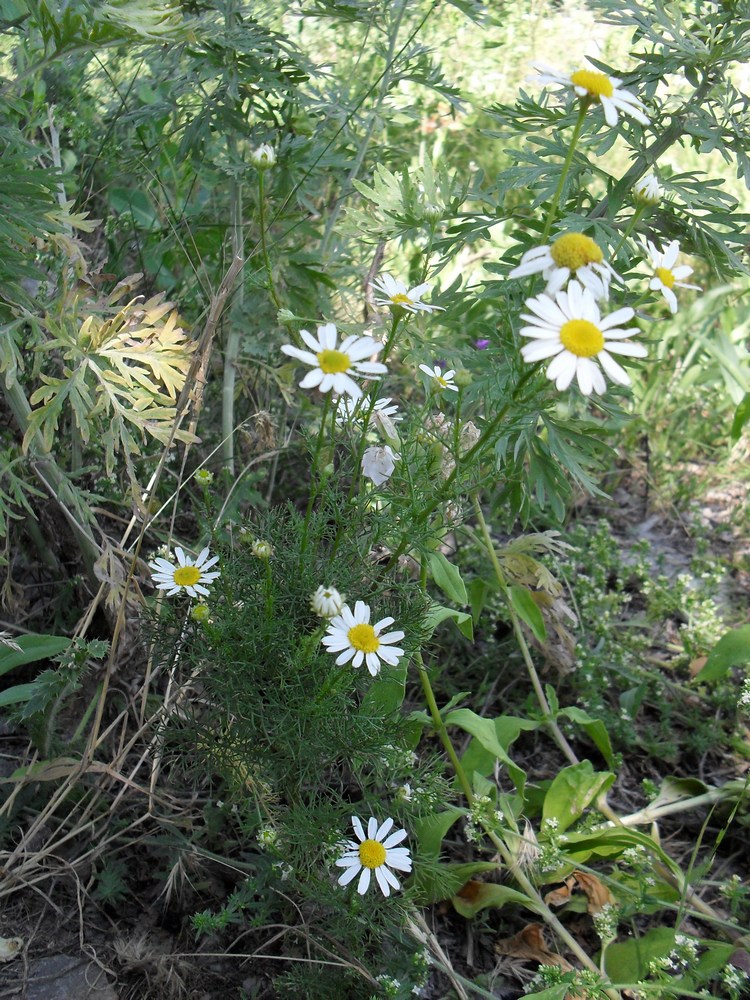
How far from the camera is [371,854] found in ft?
4.38

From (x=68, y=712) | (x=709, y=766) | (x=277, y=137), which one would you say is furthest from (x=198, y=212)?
(x=709, y=766)

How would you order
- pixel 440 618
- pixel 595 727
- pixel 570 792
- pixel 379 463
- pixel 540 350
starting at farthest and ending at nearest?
1. pixel 595 727
2. pixel 570 792
3. pixel 440 618
4. pixel 379 463
5. pixel 540 350

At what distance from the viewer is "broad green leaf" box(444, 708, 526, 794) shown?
165cm

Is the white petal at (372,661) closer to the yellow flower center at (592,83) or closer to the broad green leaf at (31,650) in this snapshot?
the broad green leaf at (31,650)

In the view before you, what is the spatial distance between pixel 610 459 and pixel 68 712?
1779 millimetres

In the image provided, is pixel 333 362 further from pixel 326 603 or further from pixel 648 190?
pixel 648 190

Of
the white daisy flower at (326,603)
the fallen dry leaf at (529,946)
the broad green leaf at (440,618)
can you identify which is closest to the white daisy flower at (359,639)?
the white daisy flower at (326,603)

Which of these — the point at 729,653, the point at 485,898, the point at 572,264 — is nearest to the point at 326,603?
the point at 572,264

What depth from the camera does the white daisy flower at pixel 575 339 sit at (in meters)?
1.04

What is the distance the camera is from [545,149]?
1660mm

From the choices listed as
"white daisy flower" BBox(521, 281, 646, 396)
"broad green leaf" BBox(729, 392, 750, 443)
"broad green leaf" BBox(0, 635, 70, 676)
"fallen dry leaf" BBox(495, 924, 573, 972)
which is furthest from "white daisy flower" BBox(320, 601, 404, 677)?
"broad green leaf" BBox(729, 392, 750, 443)

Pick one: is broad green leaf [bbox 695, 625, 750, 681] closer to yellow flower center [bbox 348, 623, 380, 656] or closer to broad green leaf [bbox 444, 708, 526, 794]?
broad green leaf [bbox 444, 708, 526, 794]

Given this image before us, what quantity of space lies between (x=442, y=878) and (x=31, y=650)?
81 centimetres

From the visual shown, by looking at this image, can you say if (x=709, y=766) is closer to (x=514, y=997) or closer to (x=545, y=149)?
(x=514, y=997)
